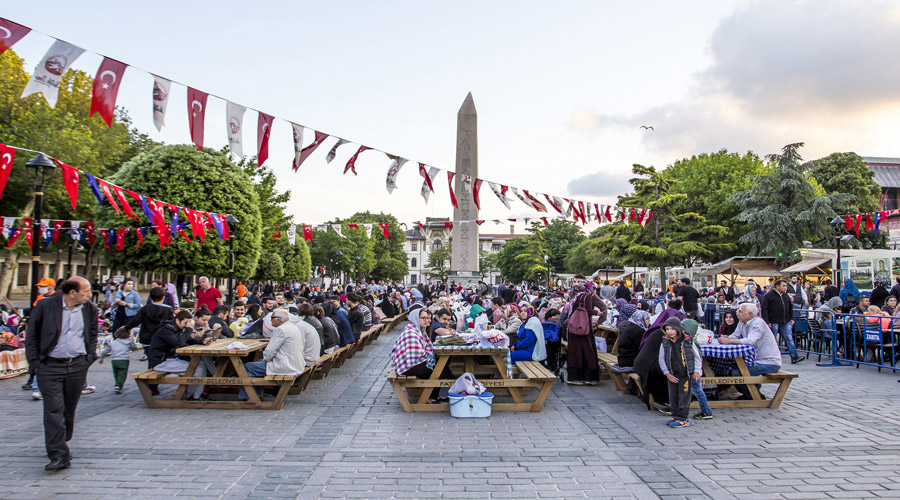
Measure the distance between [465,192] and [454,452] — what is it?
68.5 ft

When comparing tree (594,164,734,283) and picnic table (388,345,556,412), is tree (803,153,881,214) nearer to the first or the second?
tree (594,164,734,283)

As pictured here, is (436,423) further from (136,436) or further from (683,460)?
(136,436)

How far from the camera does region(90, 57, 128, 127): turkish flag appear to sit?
23.8 feet

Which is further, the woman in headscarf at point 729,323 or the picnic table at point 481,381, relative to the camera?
the woman in headscarf at point 729,323

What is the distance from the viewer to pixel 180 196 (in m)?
20.2

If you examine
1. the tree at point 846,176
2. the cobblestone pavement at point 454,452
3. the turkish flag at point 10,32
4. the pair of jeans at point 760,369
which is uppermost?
the tree at point 846,176

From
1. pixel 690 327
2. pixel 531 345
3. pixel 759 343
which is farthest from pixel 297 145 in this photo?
pixel 759 343

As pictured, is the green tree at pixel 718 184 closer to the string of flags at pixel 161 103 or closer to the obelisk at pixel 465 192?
the obelisk at pixel 465 192

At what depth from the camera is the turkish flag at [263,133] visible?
9.65 m

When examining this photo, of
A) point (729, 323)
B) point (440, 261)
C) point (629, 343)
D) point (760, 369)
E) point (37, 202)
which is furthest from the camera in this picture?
point (440, 261)

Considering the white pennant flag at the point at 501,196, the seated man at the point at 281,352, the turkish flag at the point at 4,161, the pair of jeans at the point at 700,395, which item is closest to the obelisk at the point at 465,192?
the white pennant flag at the point at 501,196

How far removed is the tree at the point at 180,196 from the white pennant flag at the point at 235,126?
1235 centimetres

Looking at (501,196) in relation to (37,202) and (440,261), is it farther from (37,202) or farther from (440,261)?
(440,261)

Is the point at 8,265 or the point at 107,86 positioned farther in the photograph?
the point at 8,265
